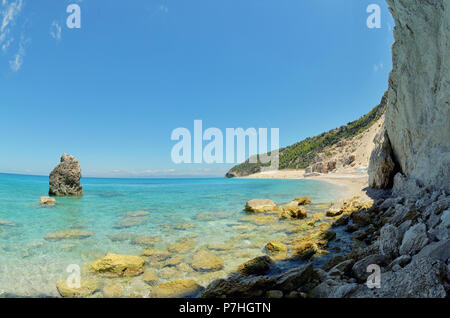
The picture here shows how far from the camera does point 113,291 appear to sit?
16.9 ft

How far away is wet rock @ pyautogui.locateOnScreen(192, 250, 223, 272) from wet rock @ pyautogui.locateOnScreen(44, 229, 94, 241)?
6.07 metres

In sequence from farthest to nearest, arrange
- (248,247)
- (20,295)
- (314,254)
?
(248,247) → (314,254) → (20,295)

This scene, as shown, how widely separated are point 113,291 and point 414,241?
6.88 m

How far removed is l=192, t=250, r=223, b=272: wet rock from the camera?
630cm

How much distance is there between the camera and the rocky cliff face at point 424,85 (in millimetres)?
7121

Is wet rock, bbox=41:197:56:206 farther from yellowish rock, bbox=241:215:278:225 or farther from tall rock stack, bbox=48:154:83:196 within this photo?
yellowish rock, bbox=241:215:278:225

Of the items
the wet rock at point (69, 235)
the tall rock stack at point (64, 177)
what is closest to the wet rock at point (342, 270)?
the wet rock at point (69, 235)

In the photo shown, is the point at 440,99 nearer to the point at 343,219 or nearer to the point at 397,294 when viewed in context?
the point at 343,219

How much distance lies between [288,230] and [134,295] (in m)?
7.28

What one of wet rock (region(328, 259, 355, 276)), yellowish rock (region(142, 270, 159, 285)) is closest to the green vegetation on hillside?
wet rock (region(328, 259, 355, 276))

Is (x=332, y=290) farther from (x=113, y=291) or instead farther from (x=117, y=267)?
(x=117, y=267)

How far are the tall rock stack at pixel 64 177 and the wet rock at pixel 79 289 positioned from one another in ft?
81.4

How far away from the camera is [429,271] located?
290cm
